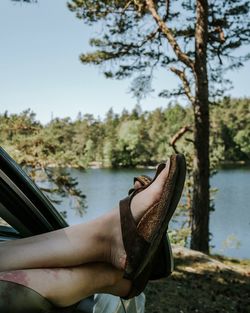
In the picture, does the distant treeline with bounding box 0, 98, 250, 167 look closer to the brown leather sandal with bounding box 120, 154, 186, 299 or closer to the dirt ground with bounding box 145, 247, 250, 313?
the dirt ground with bounding box 145, 247, 250, 313

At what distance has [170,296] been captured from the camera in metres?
4.41

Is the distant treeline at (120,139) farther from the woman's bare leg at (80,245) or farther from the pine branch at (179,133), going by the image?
the woman's bare leg at (80,245)

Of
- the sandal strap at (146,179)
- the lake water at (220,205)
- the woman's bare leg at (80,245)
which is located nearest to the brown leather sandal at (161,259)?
the sandal strap at (146,179)

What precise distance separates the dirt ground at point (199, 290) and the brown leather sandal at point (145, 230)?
2720 mm

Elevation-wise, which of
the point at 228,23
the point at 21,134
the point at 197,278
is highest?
the point at 228,23

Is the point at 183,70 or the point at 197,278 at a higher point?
the point at 183,70

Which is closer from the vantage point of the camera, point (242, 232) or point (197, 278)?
point (197, 278)

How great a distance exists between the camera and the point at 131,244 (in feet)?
4.72

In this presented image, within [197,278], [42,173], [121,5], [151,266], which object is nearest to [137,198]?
[151,266]

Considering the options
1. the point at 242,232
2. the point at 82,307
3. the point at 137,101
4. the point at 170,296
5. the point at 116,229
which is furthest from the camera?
the point at 242,232

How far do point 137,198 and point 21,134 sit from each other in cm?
1141

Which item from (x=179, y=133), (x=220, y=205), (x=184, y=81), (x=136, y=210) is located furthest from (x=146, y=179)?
(x=220, y=205)

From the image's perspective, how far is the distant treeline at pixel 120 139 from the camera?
12.1 meters

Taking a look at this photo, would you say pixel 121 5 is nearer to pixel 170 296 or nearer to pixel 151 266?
pixel 170 296
